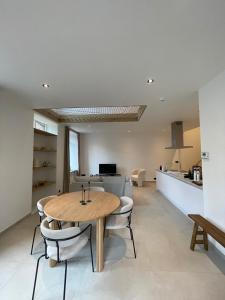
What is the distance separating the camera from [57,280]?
1918mm

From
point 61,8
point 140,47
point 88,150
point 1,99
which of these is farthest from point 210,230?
point 88,150

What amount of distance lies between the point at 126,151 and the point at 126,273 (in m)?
7.10

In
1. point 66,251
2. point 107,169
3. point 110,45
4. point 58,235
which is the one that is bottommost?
point 66,251

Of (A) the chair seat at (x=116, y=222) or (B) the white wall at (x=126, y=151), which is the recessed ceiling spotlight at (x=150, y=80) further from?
(B) the white wall at (x=126, y=151)

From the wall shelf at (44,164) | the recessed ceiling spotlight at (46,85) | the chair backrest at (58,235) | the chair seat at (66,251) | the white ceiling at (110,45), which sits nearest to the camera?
the white ceiling at (110,45)

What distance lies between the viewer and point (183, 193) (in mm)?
4047

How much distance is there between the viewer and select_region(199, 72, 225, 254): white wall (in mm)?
2346

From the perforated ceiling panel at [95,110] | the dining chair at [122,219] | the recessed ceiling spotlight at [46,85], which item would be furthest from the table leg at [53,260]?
the perforated ceiling panel at [95,110]

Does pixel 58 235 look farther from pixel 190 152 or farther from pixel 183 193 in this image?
pixel 190 152

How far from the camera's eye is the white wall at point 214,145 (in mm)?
2346

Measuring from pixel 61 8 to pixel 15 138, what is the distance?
286cm

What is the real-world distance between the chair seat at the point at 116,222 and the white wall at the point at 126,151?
626cm

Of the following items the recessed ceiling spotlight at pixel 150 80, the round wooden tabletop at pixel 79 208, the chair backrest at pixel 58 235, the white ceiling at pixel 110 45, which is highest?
the recessed ceiling spotlight at pixel 150 80

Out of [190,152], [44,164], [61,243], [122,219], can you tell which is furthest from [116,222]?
[190,152]
